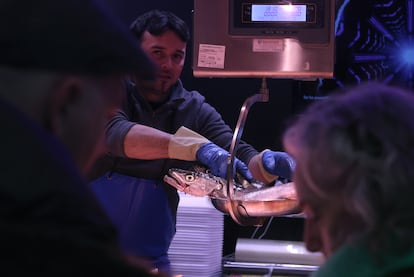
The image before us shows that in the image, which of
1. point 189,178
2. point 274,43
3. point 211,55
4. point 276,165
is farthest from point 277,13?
point 189,178

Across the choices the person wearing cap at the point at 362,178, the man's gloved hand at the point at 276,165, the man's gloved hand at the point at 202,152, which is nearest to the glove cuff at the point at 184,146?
the man's gloved hand at the point at 202,152

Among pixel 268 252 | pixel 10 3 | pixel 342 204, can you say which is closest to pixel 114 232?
pixel 10 3

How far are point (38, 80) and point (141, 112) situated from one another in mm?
1972

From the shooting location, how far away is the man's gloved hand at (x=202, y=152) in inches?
78.7

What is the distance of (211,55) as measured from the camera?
248 cm

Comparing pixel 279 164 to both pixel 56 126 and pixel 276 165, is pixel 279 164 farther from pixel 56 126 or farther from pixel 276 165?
pixel 56 126

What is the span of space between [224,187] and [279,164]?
0.70ft

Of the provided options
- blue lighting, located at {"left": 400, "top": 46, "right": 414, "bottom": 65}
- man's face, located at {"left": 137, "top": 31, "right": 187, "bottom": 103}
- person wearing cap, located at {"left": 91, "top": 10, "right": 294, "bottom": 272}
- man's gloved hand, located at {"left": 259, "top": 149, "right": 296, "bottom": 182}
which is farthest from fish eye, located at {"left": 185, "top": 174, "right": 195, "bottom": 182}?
blue lighting, located at {"left": 400, "top": 46, "right": 414, "bottom": 65}

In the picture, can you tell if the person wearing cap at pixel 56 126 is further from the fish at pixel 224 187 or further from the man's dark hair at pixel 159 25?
the man's dark hair at pixel 159 25

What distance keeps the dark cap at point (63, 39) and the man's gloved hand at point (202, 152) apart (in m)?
1.39

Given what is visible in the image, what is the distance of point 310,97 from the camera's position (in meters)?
3.77

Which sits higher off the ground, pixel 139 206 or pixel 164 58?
pixel 164 58

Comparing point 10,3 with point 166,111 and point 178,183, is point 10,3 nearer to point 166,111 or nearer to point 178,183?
point 178,183

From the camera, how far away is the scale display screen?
8.04ft
